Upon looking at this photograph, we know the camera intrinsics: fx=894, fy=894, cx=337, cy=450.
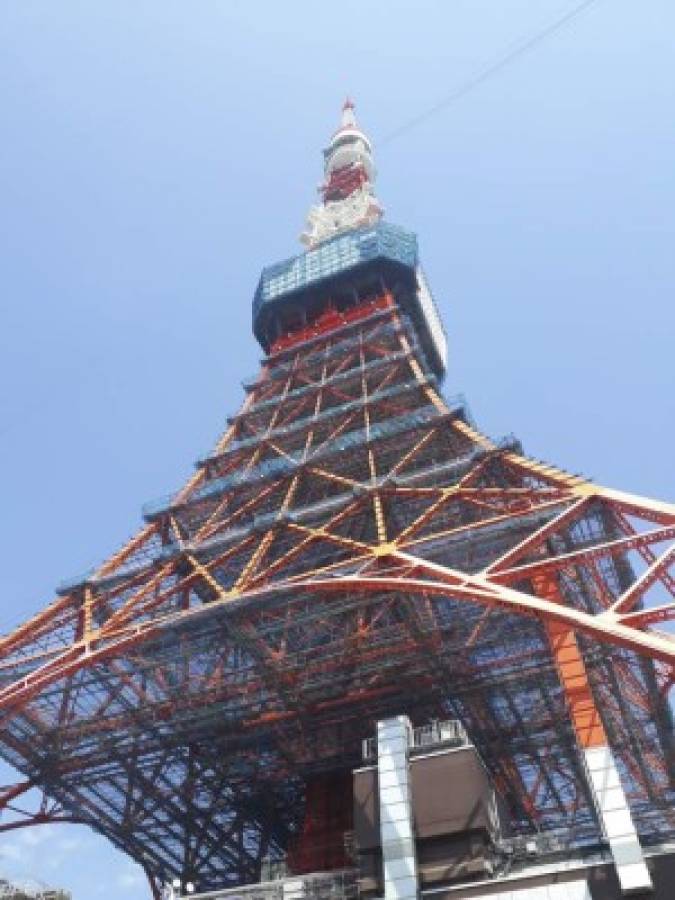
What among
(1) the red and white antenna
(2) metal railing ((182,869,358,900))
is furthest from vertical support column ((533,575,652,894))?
(1) the red and white antenna

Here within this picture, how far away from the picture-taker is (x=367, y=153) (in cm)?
7406

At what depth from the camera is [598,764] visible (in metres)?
19.4

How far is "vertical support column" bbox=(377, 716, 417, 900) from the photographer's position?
62.0 feet

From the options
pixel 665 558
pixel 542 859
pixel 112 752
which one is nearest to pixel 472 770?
pixel 542 859

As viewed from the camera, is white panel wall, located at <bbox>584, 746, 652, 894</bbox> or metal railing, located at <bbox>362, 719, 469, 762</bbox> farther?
metal railing, located at <bbox>362, 719, 469, 762</bbox>

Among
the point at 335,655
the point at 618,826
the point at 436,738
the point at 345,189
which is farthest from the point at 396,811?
the point at 345,189

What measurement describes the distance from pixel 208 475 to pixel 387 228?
24921mm

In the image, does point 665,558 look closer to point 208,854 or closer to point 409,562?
point 409,562

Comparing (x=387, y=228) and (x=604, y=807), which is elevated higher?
(x=387, y=228)

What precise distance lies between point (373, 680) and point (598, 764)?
9.50m

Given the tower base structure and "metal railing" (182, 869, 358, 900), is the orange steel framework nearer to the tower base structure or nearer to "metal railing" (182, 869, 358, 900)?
the tower base structure

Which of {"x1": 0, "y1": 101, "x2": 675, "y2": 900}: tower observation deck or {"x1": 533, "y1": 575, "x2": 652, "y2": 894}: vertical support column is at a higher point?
{"x1": 0, "y1": 101, "x2": 675, "y2": 900}: tower observation deck

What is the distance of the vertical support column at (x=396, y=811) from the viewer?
1889 centimetres

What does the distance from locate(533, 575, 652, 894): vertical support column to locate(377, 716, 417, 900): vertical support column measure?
4011mm
